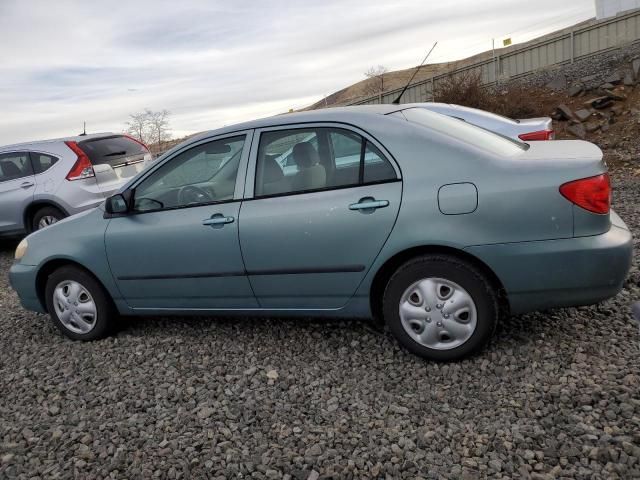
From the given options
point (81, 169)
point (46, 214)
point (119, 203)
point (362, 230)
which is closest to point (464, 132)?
point (362, 230)

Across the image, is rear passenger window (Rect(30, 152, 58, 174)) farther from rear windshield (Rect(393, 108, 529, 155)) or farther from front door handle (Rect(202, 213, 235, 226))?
rear windshield (Rect(393, 108, 529, 155))

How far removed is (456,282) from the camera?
322 cm

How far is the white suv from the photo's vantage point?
7.88 m

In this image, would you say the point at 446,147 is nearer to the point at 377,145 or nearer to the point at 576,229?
the point at 377,145


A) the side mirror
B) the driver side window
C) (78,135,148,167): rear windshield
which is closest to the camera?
the driver side window

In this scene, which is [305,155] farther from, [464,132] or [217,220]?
[464,132]

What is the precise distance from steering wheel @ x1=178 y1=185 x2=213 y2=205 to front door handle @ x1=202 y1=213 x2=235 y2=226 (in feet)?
0.55

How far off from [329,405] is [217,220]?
1426 millimetres

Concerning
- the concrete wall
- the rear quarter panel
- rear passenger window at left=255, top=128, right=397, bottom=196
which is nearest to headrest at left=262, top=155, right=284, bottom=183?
rear passenger window at left=255, top=128, right=397, bottom=196

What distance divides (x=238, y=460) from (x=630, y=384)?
202cm

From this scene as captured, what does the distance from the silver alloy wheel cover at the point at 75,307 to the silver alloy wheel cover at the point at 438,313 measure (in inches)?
99.0

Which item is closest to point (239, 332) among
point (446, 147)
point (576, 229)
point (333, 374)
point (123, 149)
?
point (333, 374)

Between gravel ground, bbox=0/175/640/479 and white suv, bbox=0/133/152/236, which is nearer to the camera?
gravel ground, bbox=0/175/640/479

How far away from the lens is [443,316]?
3.30 meters
